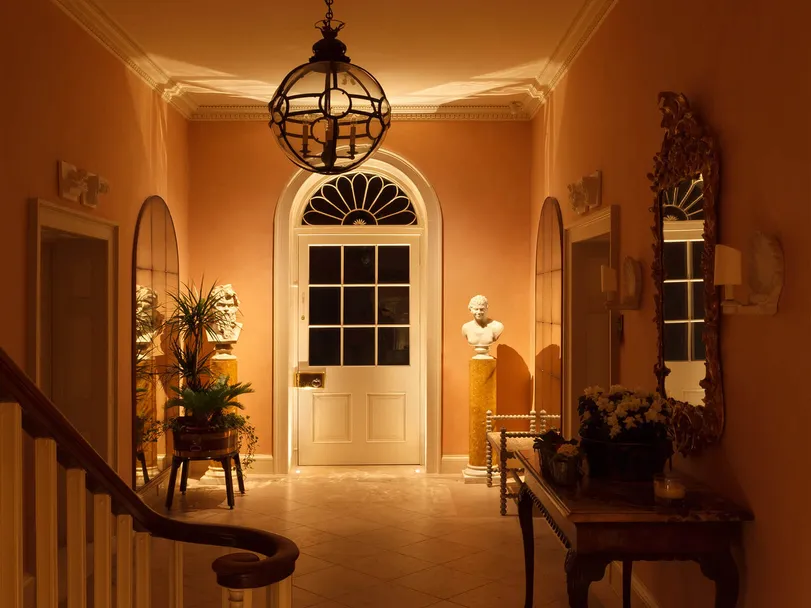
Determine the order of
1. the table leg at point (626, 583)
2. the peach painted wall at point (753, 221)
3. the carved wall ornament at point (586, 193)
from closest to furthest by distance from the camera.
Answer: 1. the peach painted wall at point (753, 221)
2. the table leg at point (626, 583)
3. the carved wall ornament at point (586, 193)

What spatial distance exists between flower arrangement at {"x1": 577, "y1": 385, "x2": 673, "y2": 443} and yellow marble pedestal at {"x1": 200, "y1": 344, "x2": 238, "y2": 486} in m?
4.28

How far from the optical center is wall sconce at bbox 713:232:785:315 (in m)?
2.56

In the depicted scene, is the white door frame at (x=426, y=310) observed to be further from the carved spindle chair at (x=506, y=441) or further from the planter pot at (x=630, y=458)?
the planter pot at (x=630, y=458)

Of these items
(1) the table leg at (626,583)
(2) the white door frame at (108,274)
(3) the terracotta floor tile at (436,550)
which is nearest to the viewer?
(1) the table leg at (626,583)

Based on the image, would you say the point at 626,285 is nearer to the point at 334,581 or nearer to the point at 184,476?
the point at 334,581

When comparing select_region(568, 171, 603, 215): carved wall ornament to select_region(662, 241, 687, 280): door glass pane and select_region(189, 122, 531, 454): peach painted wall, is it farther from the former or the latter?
→ select_region(189, 122, 531, 454): peach painted wall

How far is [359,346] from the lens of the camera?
766 cm

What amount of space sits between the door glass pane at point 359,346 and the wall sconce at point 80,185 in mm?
3061

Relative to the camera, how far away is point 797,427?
249cm

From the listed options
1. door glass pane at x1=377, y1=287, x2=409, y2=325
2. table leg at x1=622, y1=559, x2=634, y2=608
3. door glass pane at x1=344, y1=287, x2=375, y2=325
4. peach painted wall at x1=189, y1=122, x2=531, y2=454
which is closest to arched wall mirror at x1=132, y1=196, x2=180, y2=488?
peach painted wall at x1=189, y1=122, x2=531, y2=454

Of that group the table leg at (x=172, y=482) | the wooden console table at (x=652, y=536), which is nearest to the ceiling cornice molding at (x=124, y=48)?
the table leg at (x=172, y=482)

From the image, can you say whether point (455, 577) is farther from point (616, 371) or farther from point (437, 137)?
point (437, 137)

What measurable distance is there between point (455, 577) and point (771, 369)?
2.61 m

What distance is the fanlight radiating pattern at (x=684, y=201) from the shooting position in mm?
3264
